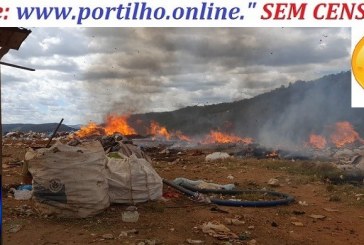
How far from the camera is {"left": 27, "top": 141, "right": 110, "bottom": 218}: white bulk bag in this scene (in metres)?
5.38

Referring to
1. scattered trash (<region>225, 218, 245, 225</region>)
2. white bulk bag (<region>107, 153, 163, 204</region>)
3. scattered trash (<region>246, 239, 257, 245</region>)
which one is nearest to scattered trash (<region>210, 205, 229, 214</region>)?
scattered trash (<region>225, 218, 245, 225</region>)

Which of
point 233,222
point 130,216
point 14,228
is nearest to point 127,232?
point 130,216

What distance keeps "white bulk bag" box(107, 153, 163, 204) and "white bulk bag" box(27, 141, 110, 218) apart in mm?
425

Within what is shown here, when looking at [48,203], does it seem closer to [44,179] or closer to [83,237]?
[44,179]

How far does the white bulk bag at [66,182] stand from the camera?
5.38m

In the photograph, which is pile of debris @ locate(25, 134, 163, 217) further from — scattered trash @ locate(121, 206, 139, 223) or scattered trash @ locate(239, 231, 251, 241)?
scattered trash @ locate(239, 231, 251, 241)

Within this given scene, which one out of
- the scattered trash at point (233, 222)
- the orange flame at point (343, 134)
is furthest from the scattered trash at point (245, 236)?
the orange flame at point (343, 134)

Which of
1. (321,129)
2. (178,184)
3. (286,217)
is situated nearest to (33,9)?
(178,184)

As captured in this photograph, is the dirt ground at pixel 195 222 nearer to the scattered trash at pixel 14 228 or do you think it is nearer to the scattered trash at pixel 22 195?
the scattered trash at pixel 14 228

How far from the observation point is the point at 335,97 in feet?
91.9

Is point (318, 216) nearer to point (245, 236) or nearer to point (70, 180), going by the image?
point (245, 236)

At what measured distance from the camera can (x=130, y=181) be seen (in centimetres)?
600

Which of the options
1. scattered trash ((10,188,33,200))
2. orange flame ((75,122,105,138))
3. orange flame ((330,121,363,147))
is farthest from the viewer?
orange flame ((330,121,363,147))

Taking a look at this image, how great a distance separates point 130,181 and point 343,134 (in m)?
19.8
